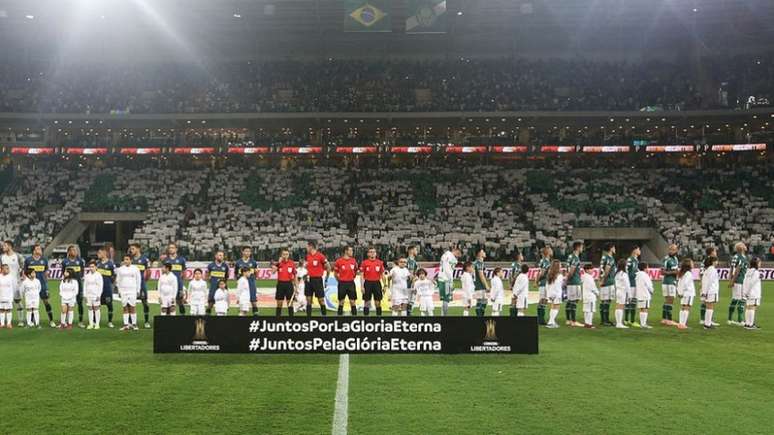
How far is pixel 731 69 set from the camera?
49.5 metres

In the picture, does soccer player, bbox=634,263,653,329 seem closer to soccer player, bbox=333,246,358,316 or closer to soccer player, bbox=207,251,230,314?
soccer player, bbox=333,246,358,316

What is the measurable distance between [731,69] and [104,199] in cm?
4485

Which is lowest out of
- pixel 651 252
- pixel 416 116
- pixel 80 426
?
pixel 80 426

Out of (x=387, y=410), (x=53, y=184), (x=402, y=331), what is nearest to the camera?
(x=387, y=410)

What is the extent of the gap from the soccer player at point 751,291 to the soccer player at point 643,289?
2.56m

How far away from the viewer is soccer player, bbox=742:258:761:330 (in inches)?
694

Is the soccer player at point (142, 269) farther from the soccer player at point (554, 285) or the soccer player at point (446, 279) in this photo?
the soccer player at point (554, 285)

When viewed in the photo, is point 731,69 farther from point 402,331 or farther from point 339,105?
point 402,331

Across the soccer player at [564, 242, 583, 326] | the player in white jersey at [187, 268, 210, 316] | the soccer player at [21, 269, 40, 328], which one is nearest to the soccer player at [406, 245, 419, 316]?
the soccer player at [564, 242, 583, 326]

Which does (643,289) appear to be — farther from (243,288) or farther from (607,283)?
(243,288)

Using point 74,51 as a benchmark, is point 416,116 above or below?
below

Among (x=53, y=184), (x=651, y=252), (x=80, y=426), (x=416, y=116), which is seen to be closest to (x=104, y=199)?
(x=53, y=184)

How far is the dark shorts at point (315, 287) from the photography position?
1734cm

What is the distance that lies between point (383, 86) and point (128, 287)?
1378 inches
